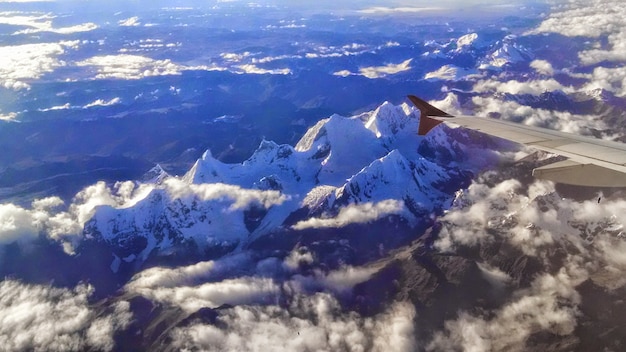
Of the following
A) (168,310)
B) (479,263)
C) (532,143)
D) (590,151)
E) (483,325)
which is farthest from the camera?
(479,263)

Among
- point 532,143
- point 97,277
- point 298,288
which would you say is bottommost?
point 97,277

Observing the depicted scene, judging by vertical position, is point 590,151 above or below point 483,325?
above

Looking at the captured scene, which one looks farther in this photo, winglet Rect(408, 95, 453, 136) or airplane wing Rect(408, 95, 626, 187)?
winglet Rect(408, 95, 453, 136)

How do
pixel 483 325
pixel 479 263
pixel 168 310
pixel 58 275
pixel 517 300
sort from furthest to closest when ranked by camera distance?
pixel 58 275 < pixel 479 263 < pixel 168 310 < pixel 517 300 < pixel 483 325

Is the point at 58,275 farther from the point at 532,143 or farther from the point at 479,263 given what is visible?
the point at 532,143

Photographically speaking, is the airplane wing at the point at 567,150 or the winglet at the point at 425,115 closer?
the airplane wing at the point at 567,150

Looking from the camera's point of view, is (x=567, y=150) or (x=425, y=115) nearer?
(x=567, y=150)

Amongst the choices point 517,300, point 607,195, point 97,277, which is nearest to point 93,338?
point 97,277

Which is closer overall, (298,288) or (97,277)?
(298,288)
